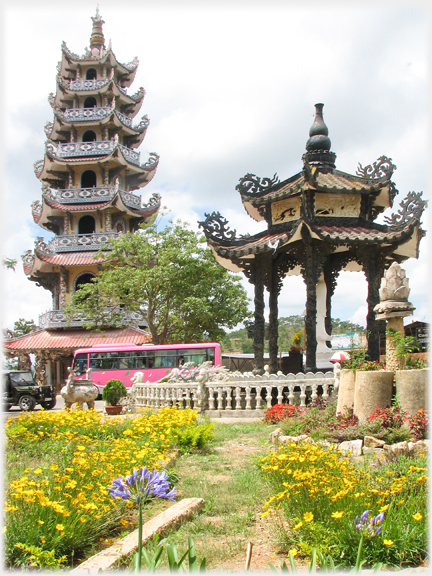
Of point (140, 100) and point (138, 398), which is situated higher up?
point (140, 100)

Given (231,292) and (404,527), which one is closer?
(404,527)

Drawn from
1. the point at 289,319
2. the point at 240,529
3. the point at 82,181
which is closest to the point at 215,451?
the point at 240,529

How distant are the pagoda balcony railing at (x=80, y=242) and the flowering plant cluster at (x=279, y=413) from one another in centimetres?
2711

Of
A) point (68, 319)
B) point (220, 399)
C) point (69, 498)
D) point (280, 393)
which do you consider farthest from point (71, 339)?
point (69, 498)

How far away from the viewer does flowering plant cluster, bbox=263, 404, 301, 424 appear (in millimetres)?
11121

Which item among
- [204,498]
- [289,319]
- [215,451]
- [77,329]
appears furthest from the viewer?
[289,319]

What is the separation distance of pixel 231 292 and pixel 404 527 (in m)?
26.0

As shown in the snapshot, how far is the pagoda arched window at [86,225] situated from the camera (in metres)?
39.3

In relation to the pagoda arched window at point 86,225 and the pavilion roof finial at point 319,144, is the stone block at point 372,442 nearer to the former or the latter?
the pavilion roof finial at point 319,144

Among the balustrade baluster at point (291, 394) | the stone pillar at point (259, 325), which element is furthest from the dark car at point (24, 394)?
the balustrade baluster at point (291, 394)

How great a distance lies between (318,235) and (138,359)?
17988 millimetres

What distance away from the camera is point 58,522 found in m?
4.25

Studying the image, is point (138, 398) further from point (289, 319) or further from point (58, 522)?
point (289, 319)

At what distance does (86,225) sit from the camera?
39.5 meters
